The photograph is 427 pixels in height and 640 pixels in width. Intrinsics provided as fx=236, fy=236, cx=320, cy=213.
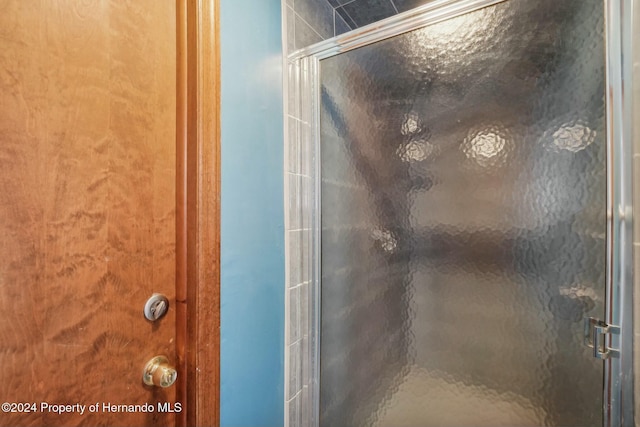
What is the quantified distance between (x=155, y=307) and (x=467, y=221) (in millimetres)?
926

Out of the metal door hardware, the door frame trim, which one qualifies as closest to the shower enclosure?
the metal door hardware

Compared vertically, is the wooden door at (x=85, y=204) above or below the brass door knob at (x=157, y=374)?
above

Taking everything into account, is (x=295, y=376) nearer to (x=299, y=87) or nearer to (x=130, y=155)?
(x=130, y=155)

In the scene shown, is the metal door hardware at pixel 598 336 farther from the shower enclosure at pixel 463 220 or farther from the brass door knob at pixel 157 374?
the brass door knob at pixel 157 374

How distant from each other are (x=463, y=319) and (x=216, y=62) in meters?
1.09

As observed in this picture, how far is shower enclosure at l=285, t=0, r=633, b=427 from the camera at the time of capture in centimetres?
64

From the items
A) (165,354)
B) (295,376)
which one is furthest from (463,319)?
(165,354)

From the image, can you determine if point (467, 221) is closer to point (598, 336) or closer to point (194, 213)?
point (598, 336)

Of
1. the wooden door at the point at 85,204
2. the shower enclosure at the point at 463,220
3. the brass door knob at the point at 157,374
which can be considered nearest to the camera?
the wooden door at the point at 85,204

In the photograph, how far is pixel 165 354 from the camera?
57 centimetres

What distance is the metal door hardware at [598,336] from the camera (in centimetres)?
62

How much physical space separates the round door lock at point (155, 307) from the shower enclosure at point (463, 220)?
45 centimetres

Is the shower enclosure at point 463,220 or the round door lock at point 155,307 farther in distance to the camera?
the shower enclosure at point 463,220

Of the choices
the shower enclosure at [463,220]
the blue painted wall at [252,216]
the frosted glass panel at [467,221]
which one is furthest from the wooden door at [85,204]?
the frosted glass panel at [467,221]
